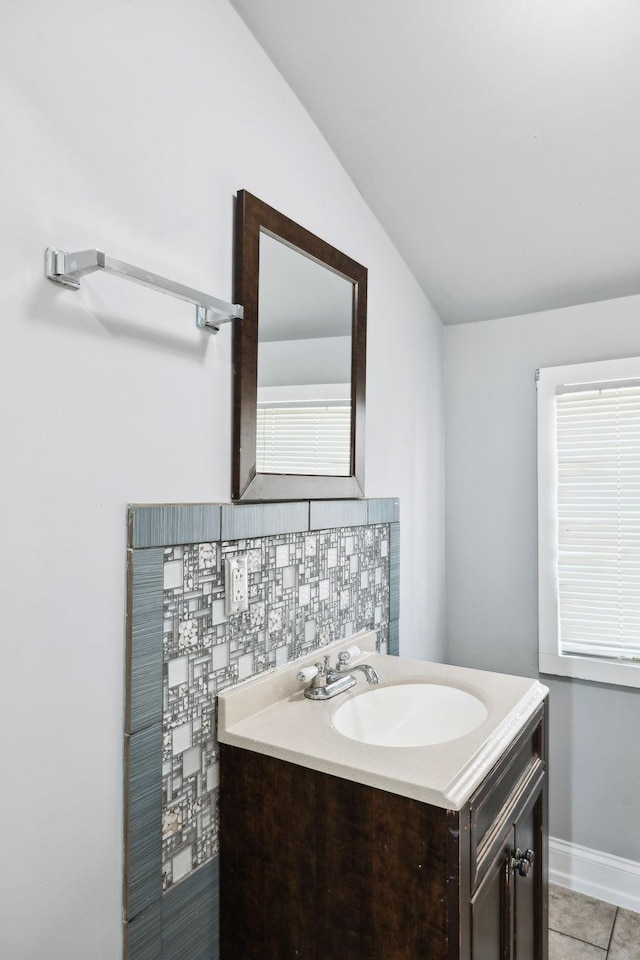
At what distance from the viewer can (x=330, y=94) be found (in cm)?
160

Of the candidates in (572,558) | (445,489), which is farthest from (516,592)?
(445,489)

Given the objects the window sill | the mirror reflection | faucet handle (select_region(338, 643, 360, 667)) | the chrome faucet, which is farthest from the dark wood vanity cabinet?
the window sill

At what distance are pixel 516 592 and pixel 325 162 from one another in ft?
5.59

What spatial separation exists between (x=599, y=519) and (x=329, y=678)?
1.24 m

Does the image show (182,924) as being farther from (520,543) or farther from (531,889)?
(520,543)

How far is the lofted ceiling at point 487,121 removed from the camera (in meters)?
1.38

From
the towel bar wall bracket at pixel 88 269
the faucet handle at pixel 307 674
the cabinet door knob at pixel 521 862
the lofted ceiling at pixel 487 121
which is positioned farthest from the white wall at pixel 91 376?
the cabinet door knob at pixel 521 862

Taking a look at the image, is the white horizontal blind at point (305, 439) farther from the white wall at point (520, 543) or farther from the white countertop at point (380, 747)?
the white wall at point (520, 543)

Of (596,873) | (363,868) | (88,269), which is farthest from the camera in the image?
(596,873)

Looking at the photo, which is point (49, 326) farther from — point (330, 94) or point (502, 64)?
point (502, 64)

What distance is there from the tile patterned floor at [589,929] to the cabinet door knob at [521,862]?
2.81ft

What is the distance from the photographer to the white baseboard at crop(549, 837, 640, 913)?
2152 millimetres

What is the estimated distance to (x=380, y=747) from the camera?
1215mm

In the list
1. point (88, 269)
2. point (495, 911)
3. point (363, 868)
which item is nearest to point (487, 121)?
point (88, 269)
